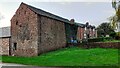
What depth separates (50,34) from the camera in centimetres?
4781

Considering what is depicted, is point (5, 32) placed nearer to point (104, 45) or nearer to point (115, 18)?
point (104, 45)

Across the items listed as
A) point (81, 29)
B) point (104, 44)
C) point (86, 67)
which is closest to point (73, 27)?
point (81, 29)

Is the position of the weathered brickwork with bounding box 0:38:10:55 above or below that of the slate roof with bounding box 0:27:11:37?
below

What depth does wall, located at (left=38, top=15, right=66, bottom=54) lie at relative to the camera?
4469 centimetres

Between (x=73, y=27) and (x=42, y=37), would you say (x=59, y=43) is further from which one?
(x=73, y=27)

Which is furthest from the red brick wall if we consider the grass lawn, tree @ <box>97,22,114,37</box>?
the grass lawn

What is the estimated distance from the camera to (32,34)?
146 ft

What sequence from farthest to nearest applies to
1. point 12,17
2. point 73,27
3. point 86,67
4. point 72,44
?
point 73,27 → point 72,44 → point 12,17 → point 86,67

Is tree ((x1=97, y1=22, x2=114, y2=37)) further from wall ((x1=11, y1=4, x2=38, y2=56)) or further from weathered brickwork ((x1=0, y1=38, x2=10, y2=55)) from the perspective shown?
wall ((x1=11, y1=4, x2=38, y2=56))

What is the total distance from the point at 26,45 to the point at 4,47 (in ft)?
22.1

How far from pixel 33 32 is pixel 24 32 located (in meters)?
2.78

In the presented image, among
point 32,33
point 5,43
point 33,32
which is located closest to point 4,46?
point 5,43

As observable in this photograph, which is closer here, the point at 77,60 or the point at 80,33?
the point at 77,60

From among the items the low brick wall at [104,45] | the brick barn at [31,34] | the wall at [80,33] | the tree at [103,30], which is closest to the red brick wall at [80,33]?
the wall at [80,33]
